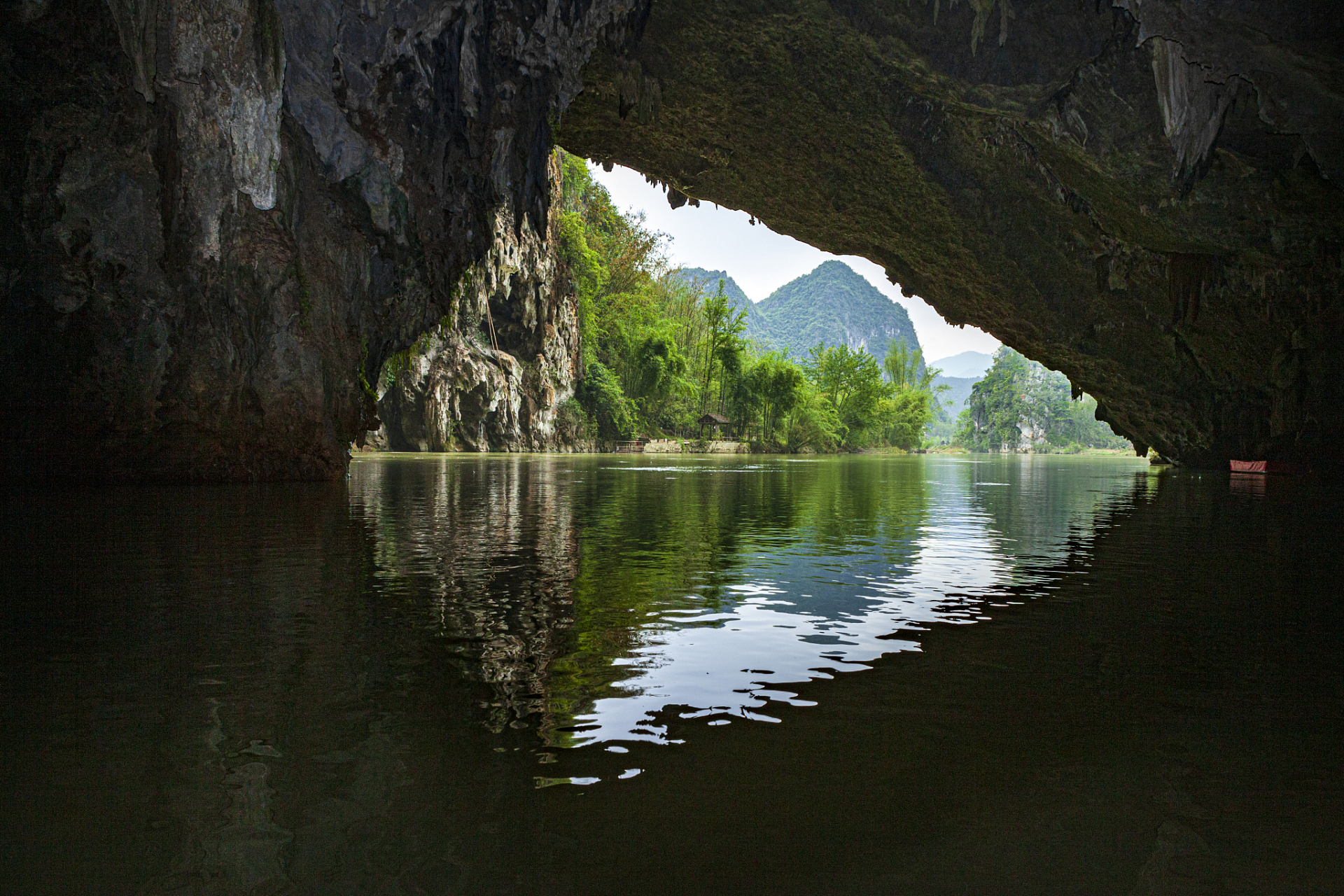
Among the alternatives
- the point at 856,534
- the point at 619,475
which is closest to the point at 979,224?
the point at 619,475

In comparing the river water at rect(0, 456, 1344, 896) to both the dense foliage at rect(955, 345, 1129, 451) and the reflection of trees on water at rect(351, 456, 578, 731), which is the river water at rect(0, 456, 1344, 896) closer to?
the reflection of trees on water at rect(351, 456, 578, 731)

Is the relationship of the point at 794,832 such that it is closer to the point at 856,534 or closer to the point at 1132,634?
the point at 1132,634

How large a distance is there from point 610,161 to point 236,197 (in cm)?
1202

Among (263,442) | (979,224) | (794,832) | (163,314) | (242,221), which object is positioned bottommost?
(794,832)

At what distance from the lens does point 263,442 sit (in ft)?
49.4

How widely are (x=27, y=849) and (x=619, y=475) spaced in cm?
2009

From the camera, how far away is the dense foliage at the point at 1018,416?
472 ft

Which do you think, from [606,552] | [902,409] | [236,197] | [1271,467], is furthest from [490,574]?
[902,409]

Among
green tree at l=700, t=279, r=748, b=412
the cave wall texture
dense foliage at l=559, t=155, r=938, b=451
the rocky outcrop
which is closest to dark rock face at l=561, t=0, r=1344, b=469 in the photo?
the cave wall texture

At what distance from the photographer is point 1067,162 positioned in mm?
19266

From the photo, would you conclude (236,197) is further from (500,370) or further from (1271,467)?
(500,370)

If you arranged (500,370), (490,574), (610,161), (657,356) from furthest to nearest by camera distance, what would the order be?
(657,356), (500,370), (610,161), (490,574)

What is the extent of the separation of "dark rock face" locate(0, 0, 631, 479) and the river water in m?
6.96

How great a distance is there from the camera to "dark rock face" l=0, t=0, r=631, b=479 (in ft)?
41.4
